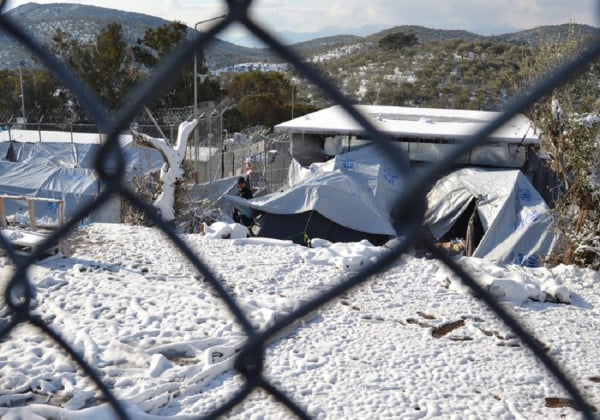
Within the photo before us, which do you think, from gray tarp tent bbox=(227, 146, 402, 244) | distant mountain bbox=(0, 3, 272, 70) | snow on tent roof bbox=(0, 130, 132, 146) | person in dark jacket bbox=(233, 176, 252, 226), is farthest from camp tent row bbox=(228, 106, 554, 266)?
snow on tent roof bbox=(0, 130, 132, 146)

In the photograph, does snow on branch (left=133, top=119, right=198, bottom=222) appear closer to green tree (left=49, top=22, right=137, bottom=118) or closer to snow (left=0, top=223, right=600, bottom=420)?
green tree (left=49, top=22, right=137, bottom=118)

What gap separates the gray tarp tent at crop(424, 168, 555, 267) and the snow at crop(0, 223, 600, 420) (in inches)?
58.8

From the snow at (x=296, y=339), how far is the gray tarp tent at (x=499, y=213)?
1.49 m

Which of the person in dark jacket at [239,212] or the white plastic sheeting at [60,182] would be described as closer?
the white plastic sheeting at [60,182]

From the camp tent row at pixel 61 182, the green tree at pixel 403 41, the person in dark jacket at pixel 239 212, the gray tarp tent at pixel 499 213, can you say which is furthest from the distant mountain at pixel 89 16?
the gray tarp tent at pixel 499 213

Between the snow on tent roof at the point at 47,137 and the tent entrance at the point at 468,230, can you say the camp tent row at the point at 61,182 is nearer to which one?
the snow on tent roof at the point at 47,137

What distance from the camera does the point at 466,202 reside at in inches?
327

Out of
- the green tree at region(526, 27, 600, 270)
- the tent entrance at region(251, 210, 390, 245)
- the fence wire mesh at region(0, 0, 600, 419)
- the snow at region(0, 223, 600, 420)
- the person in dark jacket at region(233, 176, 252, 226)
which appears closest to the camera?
the fence wire mesh at region(0, 0, 600, 419)

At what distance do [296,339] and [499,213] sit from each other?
4.53 meters

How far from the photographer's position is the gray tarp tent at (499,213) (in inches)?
280

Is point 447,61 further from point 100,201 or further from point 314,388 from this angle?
point 100,201

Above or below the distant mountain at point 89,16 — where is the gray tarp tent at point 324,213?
below

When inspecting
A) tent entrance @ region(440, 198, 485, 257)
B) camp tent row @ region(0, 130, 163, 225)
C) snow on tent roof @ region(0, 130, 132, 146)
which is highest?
snow on tent roof @ region(0, 130, 132, 146)

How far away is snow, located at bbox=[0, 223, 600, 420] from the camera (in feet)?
10.3
